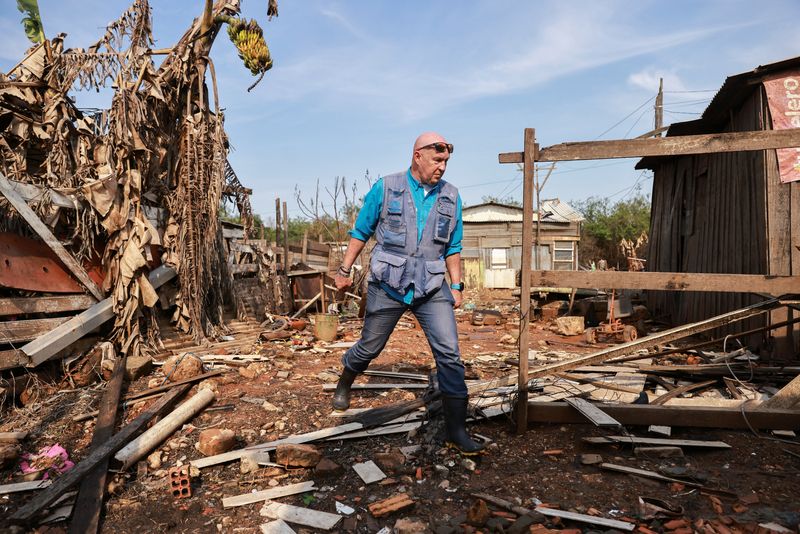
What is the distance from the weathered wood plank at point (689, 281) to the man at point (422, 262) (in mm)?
907

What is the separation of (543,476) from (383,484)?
102cm

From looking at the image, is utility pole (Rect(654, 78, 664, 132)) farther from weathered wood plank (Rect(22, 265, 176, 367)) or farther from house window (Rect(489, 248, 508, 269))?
weathered wood plank (Rect(22, 265, 176, 367))

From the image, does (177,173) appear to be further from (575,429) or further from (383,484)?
(575,429)

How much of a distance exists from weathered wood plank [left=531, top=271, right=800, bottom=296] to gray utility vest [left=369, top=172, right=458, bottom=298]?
93 cm

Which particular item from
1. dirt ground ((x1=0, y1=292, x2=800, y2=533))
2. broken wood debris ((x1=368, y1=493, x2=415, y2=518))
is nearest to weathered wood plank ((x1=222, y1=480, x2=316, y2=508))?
dirt ground ((x1=0, y1=292, x2=800, y2=533))

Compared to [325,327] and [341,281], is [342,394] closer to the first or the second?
[341,281]

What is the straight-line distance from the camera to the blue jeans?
3.38 metres

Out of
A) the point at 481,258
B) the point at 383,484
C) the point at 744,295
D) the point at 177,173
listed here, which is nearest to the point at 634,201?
the point at 481,258

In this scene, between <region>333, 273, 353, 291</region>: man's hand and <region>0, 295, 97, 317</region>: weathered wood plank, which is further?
<region>0, 295, 97, 317</region>: weathered wood plank

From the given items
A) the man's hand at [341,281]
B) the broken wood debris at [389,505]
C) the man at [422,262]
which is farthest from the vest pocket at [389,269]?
the broken wood debris at [389,505]

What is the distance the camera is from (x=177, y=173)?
24.4 feet

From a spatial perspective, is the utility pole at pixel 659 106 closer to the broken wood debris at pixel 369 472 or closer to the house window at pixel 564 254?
the house window at pixel 564 254

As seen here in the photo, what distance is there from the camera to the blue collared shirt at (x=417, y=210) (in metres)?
3.51

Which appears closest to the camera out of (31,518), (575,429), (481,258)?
(31,518)
